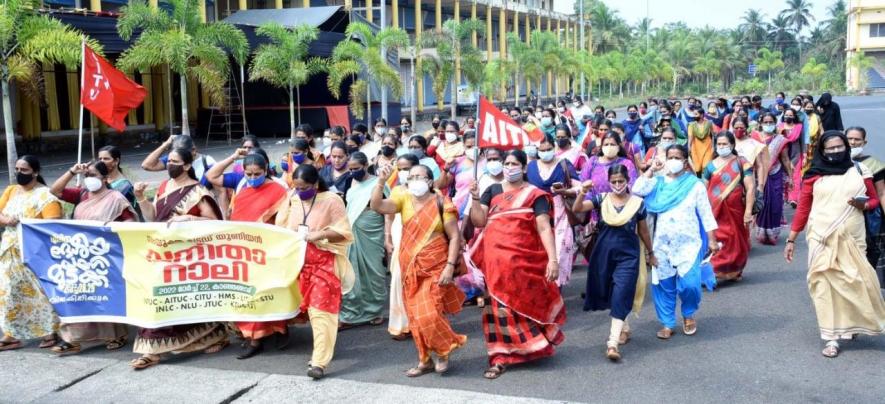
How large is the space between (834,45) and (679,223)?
90365 mm

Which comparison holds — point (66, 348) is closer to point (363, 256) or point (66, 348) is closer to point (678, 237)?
point (363, 256)

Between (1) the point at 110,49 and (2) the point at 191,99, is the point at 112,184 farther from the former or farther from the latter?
(2) the point at 191,99

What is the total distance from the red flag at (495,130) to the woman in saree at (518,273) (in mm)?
608

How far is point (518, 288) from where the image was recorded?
5.68m

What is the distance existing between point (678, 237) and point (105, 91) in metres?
5.45

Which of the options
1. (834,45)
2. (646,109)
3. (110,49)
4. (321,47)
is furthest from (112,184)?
(834,45)

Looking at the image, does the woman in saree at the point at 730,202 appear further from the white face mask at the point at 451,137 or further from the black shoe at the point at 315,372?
the black shoe at the point at 315,372

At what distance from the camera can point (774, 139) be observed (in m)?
11.2

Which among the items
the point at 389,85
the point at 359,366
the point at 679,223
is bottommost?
the point at 359,366

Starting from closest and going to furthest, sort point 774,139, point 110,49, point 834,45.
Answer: point 774,139 < point 110,49 < point 834,45

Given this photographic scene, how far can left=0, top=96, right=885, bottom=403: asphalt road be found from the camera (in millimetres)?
5262

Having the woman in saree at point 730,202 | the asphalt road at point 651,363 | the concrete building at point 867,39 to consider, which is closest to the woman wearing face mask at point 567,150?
the woman in saree at point 730,202

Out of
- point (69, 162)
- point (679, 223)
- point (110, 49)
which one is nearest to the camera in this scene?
point (679, 223)

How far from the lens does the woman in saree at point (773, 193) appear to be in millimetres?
10375
